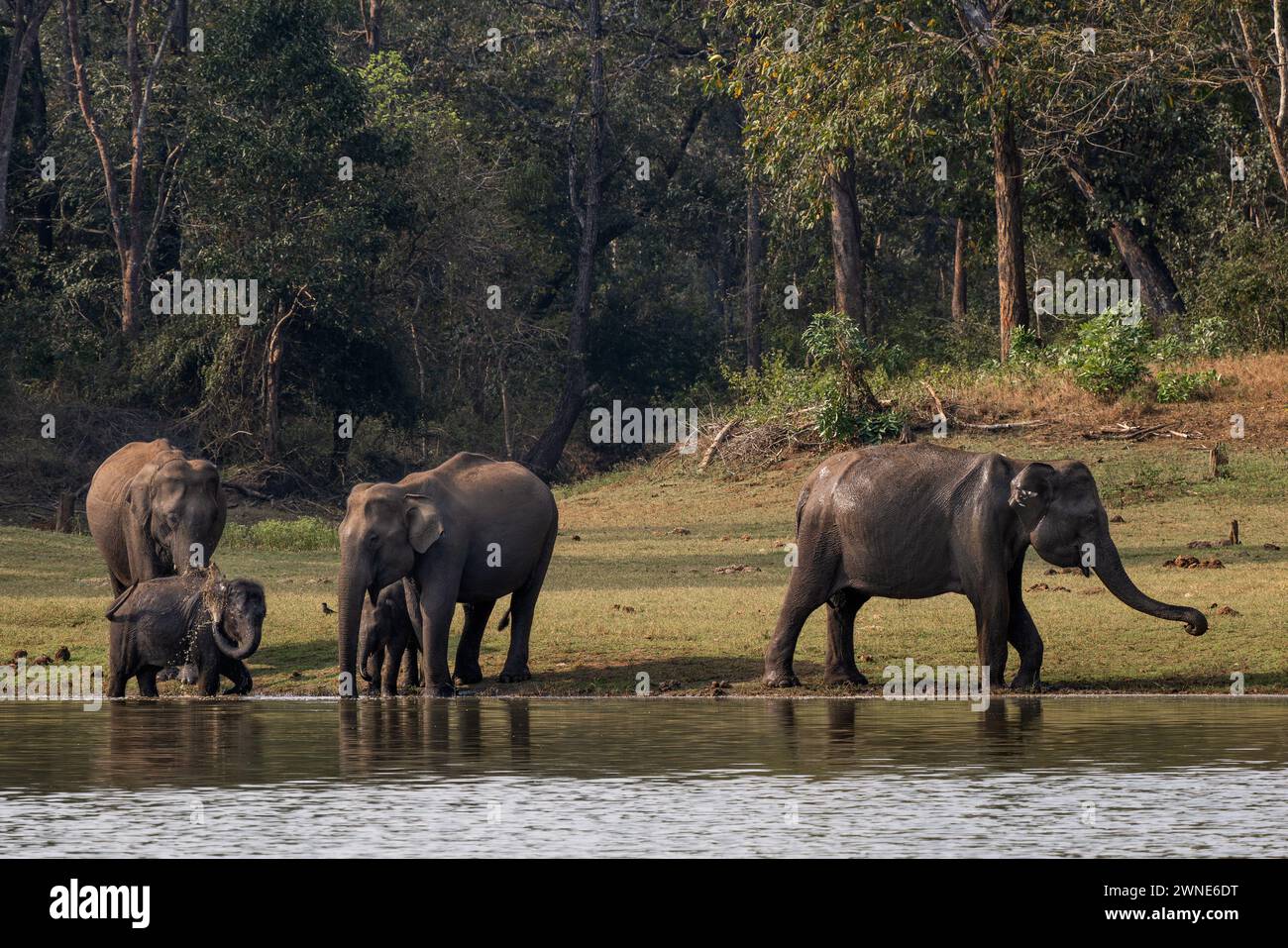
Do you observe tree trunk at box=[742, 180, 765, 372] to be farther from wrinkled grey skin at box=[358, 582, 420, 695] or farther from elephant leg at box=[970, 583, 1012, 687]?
elephant leg at box=[970, 583, 1012, 687]

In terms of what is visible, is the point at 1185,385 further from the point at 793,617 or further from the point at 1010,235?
the point at 793,617

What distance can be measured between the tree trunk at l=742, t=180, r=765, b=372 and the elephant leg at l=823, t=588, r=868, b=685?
40.4 m

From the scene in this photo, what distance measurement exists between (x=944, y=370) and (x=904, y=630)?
64.0 ft

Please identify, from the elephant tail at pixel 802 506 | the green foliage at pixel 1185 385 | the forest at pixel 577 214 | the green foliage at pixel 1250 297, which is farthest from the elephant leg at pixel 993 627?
the green foliage at pixel 1250 297

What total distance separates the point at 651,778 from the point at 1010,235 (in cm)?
3094

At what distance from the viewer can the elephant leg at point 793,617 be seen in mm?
20406

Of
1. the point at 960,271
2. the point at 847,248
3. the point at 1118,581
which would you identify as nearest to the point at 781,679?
the point at 1118,581

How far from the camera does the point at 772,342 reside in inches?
2420

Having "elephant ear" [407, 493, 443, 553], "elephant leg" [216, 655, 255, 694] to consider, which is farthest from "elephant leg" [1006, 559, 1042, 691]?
"elephant leg" [216, 655, 255, 694]

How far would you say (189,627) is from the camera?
67.4 ft

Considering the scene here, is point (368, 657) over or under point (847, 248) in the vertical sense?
under

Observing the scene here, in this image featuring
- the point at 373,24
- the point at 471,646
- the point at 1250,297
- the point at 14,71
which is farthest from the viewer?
the point at 373,24

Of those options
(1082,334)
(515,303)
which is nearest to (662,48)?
(515,303)
